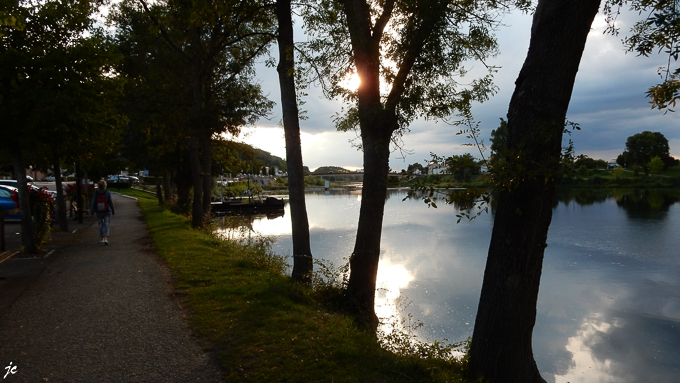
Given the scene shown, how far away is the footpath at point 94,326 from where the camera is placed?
4.46 meters

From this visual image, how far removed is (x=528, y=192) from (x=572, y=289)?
1273cm

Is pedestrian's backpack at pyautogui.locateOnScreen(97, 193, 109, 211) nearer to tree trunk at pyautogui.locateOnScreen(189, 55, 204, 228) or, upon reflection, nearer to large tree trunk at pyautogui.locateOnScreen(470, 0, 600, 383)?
tree trunk at pyautogui.locateOnScreen(189, 55, 204, 228)

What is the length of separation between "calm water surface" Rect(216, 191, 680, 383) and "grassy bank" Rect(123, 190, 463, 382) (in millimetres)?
4199

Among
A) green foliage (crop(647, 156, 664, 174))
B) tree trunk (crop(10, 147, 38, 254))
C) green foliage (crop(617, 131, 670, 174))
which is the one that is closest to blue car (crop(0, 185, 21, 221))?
tree trunk (crop(10, 147, 38, 254))

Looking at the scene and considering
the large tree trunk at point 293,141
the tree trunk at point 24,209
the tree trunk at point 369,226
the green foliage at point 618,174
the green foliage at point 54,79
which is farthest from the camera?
the green foliage at point 618,174

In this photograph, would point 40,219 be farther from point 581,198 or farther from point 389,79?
point 581,198

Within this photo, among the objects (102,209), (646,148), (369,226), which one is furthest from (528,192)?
(646,148)

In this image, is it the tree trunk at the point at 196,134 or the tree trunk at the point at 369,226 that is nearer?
the tree trunk at the point at 369,226

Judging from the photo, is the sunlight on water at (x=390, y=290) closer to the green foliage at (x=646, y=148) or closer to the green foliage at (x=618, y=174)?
the green foliage at (x=618, y=174)

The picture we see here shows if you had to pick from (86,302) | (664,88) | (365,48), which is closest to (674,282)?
(664,88)

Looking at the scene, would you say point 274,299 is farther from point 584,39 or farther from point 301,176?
point 584,39

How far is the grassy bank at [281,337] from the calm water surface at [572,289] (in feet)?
13.8

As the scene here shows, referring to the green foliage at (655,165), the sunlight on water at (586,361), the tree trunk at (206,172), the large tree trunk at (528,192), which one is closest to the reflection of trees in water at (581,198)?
the green foliage at (655,165)

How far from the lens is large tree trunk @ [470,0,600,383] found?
15.1ft
